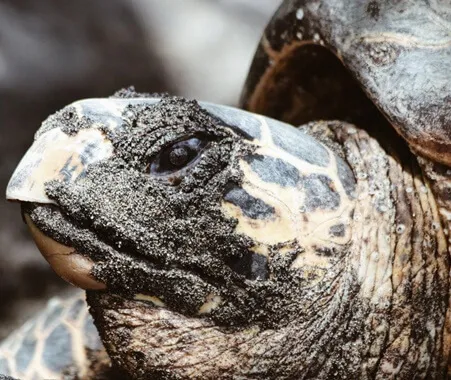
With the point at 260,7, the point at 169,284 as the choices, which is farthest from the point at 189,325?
the point at 260,7

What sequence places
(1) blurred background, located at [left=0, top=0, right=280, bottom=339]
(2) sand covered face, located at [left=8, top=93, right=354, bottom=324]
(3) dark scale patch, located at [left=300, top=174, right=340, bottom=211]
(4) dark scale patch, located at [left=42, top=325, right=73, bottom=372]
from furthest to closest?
(1) blurred background, located at [left=0, top=0, right=280, bottom=339], (4) dark scale patch, located at [left=42, top=325, right=73, bottom=372], (3) dark scale patch, located at [left=300, top=174, right=340, bottom=211], (2) sand covered face, located at [left=8, top=93, right=354, bottom=324]

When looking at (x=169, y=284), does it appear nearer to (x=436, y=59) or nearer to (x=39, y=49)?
(x=436, y=59)

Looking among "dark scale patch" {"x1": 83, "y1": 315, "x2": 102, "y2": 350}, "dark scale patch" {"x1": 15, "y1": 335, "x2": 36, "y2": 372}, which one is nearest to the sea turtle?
"dark scale patch" {"x1": 83, "y1": 315, "x2": 102, "y2": 350}

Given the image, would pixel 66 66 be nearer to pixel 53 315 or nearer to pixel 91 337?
pixel 53 315

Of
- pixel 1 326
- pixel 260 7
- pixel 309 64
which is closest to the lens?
pixel 309 64

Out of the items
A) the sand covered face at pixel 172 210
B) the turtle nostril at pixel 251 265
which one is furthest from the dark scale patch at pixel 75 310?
the turtle nostril at pixel 251 265

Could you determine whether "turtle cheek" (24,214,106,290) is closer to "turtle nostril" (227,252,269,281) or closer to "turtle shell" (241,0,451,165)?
"turtle nostril" (227,252,269,281)

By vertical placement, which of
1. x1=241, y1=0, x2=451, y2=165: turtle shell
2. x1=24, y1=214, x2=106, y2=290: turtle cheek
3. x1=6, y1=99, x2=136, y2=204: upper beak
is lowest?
x1=24, y1=214, x2=106, y2=290: turtle cheek
